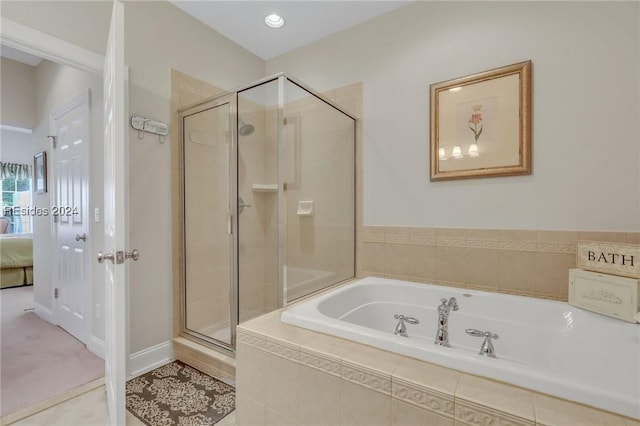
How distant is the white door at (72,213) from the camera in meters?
2.40

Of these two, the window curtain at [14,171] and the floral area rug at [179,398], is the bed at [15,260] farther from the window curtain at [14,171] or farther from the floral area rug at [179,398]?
the floral area rug at [179,398]

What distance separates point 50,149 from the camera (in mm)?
2902

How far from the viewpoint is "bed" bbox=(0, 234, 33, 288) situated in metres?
3.96

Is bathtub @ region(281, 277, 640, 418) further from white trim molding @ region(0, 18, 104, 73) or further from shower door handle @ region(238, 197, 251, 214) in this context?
white trim molding @ region(0, 18, 104, 73)

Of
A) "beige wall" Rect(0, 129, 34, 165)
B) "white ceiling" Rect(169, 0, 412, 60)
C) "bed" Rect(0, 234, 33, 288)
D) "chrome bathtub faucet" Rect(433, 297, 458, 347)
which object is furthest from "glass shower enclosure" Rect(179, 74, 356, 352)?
"beige wall" Rect(0, 129, 34, 165)

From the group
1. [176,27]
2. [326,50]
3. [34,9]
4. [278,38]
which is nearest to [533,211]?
[326,50]

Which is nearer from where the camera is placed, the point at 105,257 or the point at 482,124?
the point at 105,257

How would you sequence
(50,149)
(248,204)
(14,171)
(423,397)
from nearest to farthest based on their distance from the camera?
(423,397)
(248,204)
(50,149)
(14,171)

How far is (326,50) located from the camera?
2.61 metres

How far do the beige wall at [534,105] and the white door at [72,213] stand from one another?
87.9 inches

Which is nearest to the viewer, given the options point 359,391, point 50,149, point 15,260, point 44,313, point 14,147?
point 359,391

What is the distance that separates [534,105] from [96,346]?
346 centimetres

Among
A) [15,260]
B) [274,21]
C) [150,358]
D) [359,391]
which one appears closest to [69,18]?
[274,21]

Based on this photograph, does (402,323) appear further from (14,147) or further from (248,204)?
(14,147)
